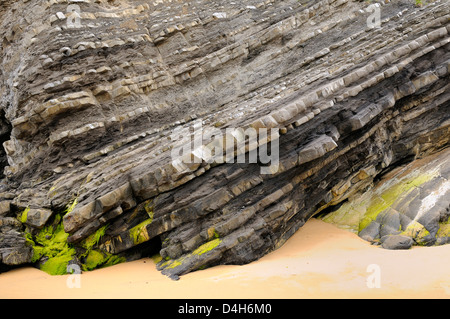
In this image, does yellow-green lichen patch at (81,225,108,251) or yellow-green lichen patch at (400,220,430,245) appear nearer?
yellow-green lichen patch at (400,220,430,245)

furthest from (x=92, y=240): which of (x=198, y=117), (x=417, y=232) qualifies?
(x=417, y=232)

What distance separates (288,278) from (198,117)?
19.3 ft

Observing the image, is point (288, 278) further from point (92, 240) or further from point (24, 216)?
point (24, 216)

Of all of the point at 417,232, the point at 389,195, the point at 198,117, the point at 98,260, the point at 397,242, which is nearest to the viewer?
the point at 397,242

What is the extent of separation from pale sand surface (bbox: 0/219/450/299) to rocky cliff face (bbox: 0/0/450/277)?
524 millimetres

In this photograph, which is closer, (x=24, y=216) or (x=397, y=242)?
(x=397, y=242)

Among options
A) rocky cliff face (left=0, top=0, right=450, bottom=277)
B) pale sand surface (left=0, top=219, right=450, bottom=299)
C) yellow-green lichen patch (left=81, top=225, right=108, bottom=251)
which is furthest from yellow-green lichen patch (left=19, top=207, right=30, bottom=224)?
yellow-green lichen patch (left=81, top=225, right=108, bottom=251)

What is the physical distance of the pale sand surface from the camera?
536 cm

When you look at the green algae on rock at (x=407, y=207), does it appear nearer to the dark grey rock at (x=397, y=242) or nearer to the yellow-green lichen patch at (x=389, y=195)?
the yellow-green lichen patch at (x=389, y=195)

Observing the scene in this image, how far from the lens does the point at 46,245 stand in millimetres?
8156

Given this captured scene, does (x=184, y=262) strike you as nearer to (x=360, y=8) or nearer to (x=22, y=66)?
(x=22, y=66)

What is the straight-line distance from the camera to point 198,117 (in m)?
10.5

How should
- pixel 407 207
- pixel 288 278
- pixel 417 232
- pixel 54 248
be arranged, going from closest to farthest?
pixel 288 278, pixel 417 232, pixel 54 248, pixel 407 207

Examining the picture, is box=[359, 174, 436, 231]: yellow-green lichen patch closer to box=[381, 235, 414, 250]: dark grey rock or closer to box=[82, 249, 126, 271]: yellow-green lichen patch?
box=[381, 235, 414, 250]: dark grey rock
